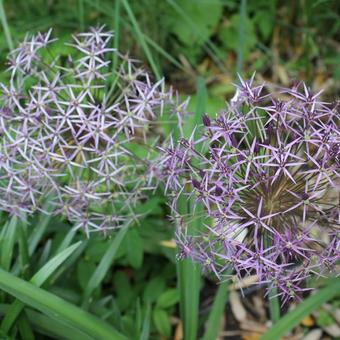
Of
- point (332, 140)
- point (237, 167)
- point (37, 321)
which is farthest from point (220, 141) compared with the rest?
point (37, 321)

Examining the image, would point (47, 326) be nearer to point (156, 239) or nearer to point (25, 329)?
point (25, 329)

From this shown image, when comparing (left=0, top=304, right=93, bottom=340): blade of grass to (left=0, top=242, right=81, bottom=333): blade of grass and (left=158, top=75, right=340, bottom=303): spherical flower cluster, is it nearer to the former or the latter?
(left=0, top=242, right=81, bottom=333): blade of grass

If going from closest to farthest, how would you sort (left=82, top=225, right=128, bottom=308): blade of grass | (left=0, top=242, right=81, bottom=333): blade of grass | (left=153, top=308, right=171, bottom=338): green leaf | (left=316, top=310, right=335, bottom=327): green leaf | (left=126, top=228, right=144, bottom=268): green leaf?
(left=0, top=242, right=81, bottom=333): blade of grass < (left=82, top=225, right=128, bottom=308): blade of grass < (left=126, top=228, right=144, bottom=268): green leaf < (left=153, top=308, right=171, bottom=338): green leaf < (left=316, top=310, right=335, bottom=327): green leaf

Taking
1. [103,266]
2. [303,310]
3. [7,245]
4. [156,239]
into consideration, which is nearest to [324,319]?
[303,310]

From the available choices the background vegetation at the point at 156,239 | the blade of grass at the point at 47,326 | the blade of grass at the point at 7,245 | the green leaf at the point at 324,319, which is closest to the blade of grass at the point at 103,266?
the background vegetation at the point at 156,239

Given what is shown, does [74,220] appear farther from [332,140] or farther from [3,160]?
[332,140]


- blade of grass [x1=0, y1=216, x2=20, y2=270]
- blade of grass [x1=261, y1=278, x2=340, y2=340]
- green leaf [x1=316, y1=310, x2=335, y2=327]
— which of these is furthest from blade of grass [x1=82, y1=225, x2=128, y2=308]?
green leaf [x1=316, y1=310, x2=335, y2=327]
